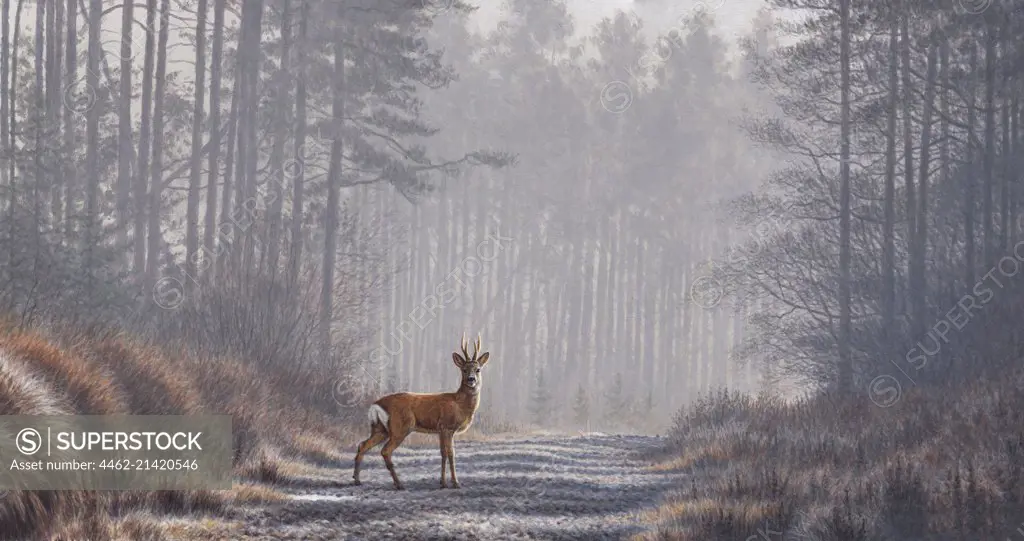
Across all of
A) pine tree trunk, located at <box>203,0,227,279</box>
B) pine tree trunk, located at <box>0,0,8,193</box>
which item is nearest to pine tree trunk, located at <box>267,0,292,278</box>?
pine tree trunk, located at <box>203,0,227,279</box>

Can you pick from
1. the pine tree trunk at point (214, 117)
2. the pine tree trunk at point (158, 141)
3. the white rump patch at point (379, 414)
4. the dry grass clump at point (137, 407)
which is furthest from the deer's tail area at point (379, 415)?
the pine tree trunk at point (158, 141)

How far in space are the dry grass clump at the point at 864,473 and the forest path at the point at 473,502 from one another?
56 cm

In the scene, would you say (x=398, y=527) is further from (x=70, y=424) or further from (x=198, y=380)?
(x=198, y=380)

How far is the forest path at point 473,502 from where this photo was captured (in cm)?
858

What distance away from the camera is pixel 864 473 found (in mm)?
11086

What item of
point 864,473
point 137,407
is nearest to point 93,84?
point 137,407

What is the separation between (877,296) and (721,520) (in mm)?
17927

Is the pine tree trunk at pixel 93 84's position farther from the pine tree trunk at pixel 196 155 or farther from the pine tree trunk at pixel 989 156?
the pine tree trunk at pixel 989 156

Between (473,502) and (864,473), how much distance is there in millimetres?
3638

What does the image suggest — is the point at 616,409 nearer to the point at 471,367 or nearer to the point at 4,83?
the point at 4,83

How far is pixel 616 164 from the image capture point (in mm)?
64625

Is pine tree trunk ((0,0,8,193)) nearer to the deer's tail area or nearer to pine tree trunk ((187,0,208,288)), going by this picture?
pine tree trunk ((187,0,208,288))


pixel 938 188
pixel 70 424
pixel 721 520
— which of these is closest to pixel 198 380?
pixel 70 424

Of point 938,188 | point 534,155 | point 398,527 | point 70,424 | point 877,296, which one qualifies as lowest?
point 398,527
